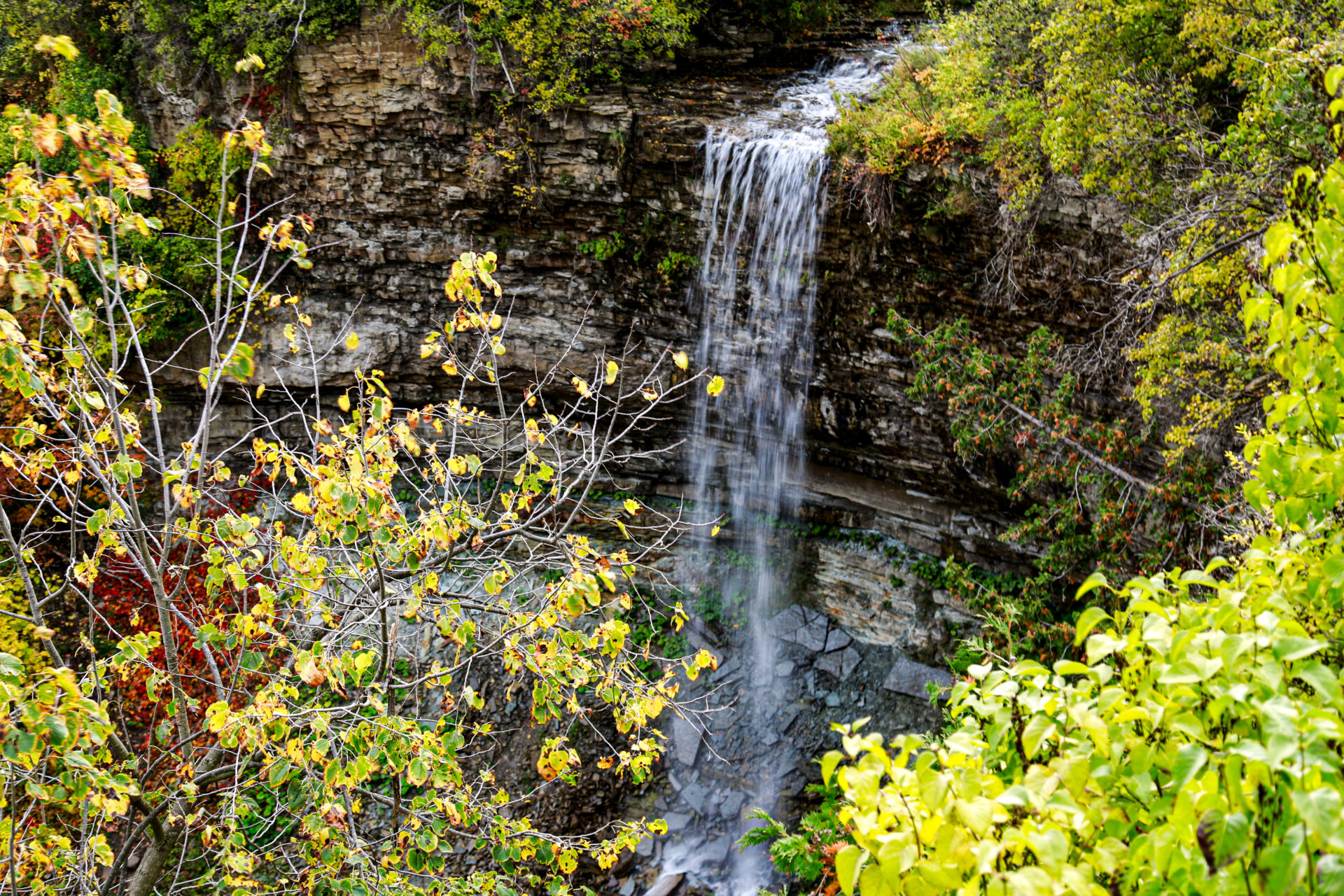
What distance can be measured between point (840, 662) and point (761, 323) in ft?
15.9

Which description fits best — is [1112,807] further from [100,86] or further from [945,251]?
[100,86]

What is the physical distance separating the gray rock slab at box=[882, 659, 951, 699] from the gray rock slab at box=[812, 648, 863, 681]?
50cm

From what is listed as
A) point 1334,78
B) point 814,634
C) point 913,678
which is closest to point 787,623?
point 814,634

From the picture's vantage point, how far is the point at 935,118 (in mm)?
8148

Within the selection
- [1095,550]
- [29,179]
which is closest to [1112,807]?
[29,179]

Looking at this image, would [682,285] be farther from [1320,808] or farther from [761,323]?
[1320,808]

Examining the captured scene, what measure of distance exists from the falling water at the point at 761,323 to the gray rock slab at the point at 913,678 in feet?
5.14

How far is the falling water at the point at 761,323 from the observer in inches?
364

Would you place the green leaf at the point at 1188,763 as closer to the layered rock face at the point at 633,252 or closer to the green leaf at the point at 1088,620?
the green leaf at the point at 1088,620

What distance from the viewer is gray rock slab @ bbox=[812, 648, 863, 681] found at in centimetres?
1012

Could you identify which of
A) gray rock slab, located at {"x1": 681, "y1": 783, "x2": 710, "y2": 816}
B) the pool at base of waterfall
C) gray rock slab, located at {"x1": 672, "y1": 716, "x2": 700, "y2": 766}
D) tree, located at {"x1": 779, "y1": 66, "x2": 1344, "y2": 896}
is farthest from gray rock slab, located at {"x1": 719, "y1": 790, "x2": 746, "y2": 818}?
tree, located at {"x1": 779, "y1": 66, "x2": 1344, "y2": 896}

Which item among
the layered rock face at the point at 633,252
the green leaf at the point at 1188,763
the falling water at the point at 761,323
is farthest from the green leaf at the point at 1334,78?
the falling water at the point at 761,323

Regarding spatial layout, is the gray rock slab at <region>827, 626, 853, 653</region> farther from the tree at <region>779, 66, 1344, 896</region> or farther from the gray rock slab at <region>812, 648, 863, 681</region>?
the tree at <region>779, 66, 1344, 896</region>

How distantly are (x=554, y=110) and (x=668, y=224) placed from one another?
230cm
